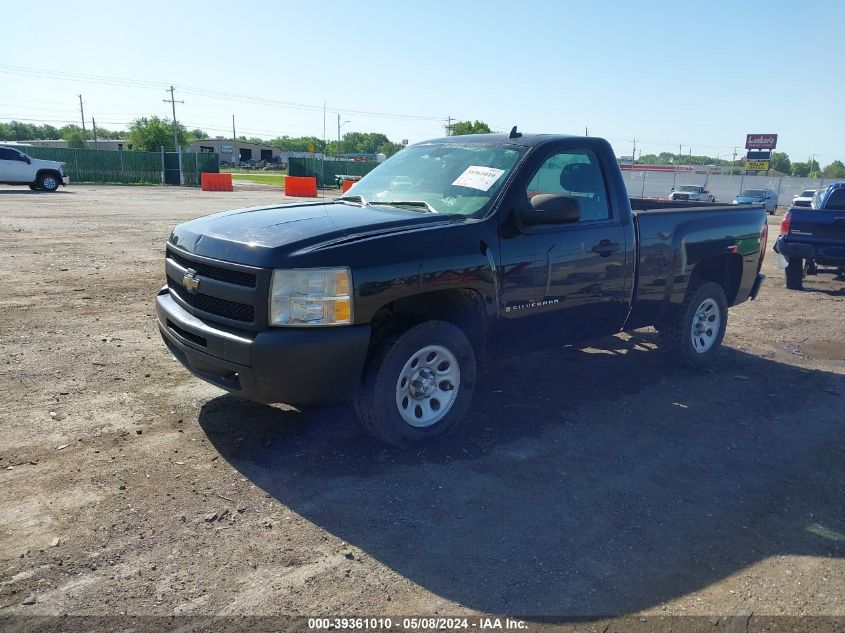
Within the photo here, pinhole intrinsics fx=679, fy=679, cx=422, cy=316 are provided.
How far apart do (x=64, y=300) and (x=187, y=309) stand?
176 inches

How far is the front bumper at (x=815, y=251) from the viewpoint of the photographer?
1085cm

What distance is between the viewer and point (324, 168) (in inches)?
1858

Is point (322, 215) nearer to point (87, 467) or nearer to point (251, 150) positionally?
point (87, 467)

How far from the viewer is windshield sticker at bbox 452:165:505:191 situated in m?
4.69

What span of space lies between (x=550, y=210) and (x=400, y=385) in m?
1.52

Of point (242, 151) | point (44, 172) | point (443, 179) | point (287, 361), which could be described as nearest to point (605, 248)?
point (443, 179)

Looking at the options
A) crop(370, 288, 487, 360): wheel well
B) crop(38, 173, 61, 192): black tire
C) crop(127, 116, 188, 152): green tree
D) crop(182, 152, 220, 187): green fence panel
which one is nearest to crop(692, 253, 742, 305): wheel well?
crop(370, 288, 487, 360): wheel well

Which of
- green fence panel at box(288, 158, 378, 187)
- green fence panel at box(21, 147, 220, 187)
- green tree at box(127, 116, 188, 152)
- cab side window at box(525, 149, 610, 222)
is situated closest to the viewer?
cab side window at box(525, 149, 610, 222)

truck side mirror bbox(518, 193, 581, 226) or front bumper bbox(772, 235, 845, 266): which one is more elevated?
truck side mirror bbox(518, 193, 581, 226)

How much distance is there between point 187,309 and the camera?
14.1 feet

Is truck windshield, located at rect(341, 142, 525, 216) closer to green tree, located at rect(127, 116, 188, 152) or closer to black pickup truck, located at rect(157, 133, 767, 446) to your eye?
black pickup truck, located at rect(157, 133, 767, 446)

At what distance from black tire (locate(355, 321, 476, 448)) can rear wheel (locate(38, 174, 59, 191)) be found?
28993 millimetres

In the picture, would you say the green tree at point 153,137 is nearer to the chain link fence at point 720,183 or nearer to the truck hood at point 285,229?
the chain link fence at point 720,183

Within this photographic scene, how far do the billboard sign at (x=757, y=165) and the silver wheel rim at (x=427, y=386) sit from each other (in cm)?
8921
